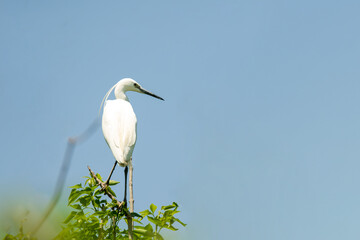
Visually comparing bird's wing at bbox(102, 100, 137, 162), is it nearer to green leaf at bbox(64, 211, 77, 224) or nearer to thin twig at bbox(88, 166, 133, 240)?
thin twig at bbox(88, 166, 133, 240)

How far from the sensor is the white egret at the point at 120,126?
4.98 meters

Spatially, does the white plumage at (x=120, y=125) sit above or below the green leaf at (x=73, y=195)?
above

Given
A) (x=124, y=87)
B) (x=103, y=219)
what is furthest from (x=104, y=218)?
(x=124, y=87)

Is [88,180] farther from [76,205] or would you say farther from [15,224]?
[15,224]

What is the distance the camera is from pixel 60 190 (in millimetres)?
1439

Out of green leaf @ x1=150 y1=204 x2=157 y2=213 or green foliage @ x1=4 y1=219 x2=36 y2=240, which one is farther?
green leaf @ x1=150 y1=204 x2=157 y2=213

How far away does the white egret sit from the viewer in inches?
196

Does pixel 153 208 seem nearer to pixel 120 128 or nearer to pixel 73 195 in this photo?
pixel 73 195

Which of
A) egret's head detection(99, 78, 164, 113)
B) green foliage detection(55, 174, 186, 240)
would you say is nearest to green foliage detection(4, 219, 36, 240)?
green foliage detection(55, 174, 186, 240)

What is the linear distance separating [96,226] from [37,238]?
1572 millimetres

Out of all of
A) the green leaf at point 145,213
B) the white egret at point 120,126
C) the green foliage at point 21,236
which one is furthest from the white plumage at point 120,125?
the green foliage at point 21,236

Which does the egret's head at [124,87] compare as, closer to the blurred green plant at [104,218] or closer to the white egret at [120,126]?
the white egret at [120,126]

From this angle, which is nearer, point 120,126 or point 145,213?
point 145,213

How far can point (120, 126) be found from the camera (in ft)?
17.9
